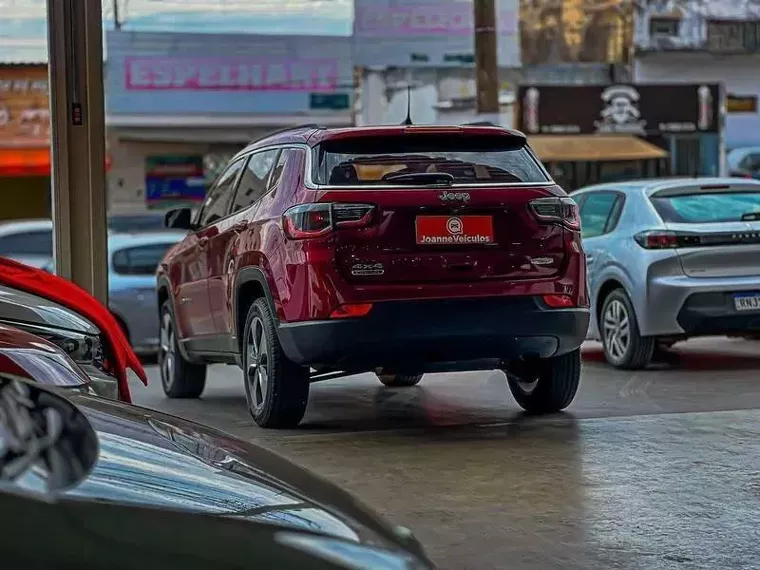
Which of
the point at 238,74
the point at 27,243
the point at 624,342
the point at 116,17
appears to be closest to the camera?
the point at 624,342

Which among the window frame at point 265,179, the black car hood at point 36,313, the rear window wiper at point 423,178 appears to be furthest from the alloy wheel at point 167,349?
the black car hood at point 36,313

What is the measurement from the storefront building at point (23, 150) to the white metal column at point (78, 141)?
401 inches

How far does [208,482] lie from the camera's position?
2607 millimetres

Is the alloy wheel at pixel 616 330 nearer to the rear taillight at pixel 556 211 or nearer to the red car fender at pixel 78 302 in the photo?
the rear taillight at pixel 556 211

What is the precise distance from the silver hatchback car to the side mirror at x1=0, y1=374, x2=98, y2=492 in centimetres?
756

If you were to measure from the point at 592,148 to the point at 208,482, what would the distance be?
70.0ft

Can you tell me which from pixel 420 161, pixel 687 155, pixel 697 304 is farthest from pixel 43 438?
pixel 687 155

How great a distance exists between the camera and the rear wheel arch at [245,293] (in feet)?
24.0

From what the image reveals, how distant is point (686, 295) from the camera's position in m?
9.63

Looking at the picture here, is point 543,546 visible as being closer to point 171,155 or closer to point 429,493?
point 429,493

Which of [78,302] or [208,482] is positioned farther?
[78,302]

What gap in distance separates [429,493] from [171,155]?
59.2ft

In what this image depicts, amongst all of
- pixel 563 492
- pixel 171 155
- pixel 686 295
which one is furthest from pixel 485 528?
pixel 171 155

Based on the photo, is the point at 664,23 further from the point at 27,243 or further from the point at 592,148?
the point at 27,243
